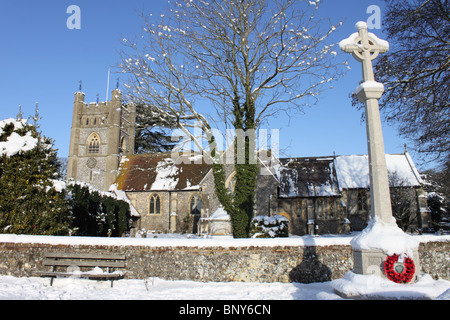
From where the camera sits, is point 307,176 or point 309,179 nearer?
point 309,179

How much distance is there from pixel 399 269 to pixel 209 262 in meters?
4.89

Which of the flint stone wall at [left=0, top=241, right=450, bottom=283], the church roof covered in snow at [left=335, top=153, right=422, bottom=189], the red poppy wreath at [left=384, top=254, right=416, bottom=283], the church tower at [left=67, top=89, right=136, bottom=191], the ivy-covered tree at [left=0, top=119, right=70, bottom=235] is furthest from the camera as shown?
the church tower at [left=67, top=89, right=136, bottom=191]

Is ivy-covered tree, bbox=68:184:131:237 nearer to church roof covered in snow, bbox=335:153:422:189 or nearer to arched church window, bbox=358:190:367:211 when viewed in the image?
church roof covered in snow, bbox=335:153:422:189

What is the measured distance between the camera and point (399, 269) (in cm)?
592

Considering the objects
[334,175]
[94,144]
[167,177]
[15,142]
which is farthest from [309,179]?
[94,144]

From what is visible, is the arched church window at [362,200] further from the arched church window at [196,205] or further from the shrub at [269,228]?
the arched church window at [196,205]

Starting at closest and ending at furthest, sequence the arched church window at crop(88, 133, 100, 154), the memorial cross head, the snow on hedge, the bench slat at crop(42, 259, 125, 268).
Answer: the memorial cross head, the bench slat at crop(42, 259, 125, 268), the snow on hedge, the arched church window at crop(88, 133, 100, 154)

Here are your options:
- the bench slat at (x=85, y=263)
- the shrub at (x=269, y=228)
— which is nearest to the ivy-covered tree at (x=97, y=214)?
the shrub at (x=269, y=228)

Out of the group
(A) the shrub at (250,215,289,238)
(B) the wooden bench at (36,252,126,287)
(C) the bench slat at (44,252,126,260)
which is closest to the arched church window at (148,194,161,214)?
(A) the shrub at (250,215,289,238)

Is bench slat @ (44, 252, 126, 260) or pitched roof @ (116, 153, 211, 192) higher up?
pitched roof @ (116, 153, 211, 192)

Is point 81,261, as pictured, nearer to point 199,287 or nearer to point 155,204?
point 199,287

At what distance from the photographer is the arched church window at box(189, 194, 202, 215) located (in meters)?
32.6

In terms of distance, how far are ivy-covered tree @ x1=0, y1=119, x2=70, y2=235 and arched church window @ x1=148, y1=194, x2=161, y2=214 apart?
2244cm

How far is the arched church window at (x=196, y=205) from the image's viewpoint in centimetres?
3259
